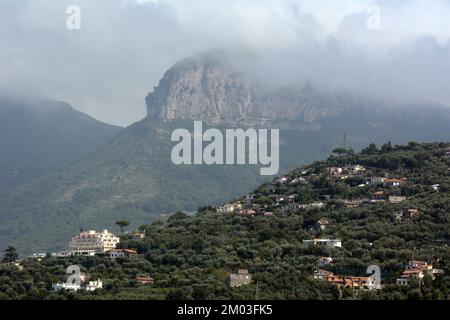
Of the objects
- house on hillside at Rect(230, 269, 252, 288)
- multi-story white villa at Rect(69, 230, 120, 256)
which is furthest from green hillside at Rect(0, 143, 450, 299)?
multi-story white villa at Rect(69, 230, 120, 256)

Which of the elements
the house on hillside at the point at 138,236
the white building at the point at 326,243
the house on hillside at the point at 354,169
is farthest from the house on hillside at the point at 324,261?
the house on hillside at the point at 354,169

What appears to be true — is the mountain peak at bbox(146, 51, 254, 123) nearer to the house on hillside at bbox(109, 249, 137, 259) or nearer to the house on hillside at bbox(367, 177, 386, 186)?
the house on hillside at bbox(367, 177, 386, 186)

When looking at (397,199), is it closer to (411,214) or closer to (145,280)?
(411,214)

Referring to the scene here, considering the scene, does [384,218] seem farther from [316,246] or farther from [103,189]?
[103,189]

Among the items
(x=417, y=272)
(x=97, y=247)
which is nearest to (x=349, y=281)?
(x=417, y=272)

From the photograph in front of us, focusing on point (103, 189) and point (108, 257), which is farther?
point (103, 189)
